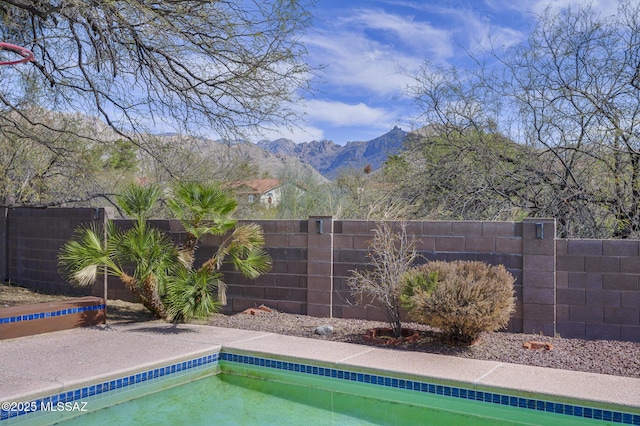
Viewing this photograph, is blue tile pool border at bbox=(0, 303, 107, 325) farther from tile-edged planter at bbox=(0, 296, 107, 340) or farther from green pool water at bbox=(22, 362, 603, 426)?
green pool water at bbox=(22, 362, 603, 426)

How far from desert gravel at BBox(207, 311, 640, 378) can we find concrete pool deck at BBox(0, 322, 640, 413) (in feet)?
0.79

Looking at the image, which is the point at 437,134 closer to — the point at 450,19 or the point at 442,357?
the point at 450,19

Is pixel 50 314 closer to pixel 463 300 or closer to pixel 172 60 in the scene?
pixel 172 60

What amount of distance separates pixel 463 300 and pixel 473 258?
5.00 feet

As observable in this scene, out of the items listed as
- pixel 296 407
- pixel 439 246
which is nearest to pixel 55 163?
pixel 439 246

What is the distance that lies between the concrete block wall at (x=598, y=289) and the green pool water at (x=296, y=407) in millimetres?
2418

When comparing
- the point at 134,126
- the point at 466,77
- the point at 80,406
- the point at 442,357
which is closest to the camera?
the point at 80,406

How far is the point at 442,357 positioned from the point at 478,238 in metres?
Answer: 1.98

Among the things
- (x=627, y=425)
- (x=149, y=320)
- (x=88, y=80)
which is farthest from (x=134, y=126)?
(x=627, y=425)

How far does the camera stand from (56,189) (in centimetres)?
1473

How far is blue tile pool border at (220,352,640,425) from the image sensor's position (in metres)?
5.05

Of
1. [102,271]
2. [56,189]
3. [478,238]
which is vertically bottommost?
[102,271]

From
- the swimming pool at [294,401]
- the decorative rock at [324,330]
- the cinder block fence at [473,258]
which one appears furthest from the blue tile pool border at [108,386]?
the cinder block fence at [473,258]

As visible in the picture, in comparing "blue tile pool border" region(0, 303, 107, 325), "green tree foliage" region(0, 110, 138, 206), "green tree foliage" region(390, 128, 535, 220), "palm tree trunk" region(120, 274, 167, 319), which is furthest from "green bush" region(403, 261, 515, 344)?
"green tree foliage" region(0, 110, 138, 206)
